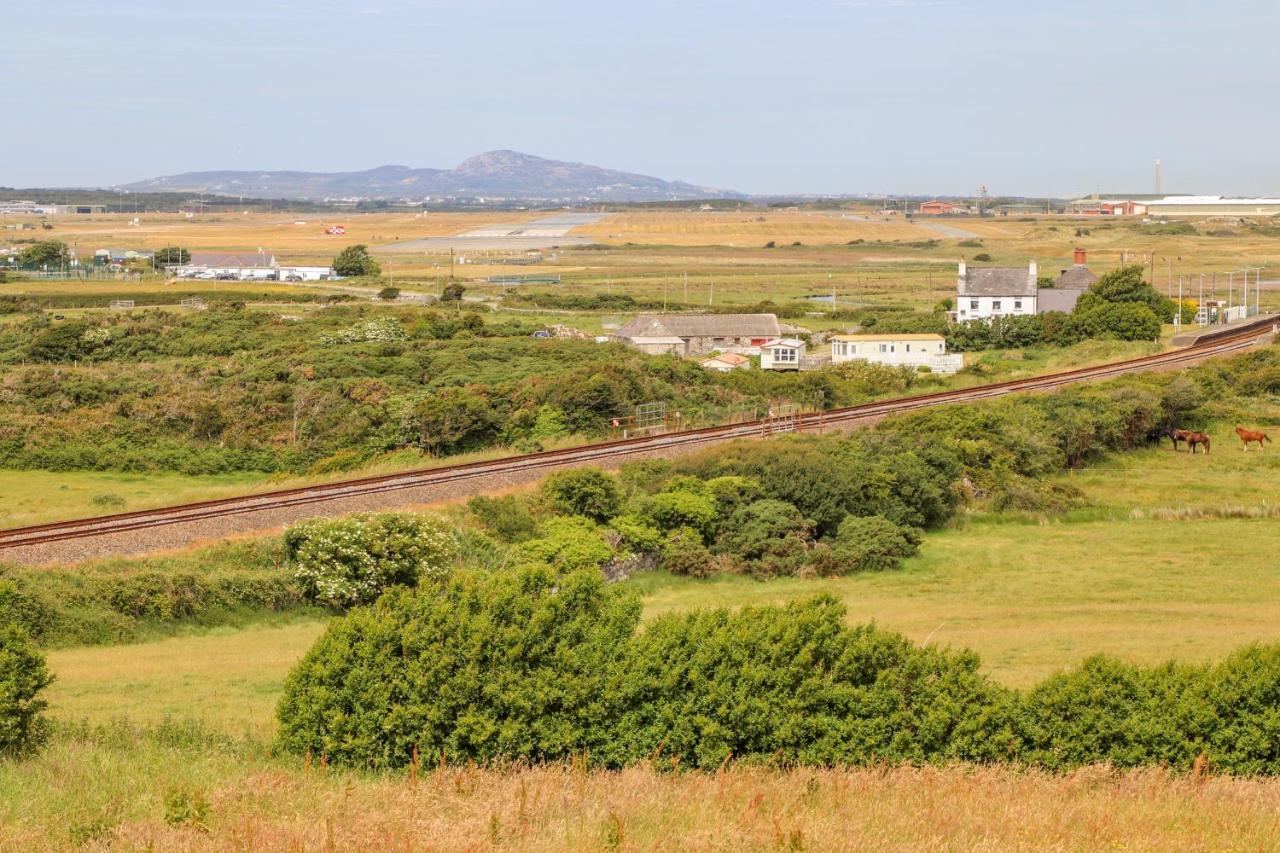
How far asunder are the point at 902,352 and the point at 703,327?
11.4 meters

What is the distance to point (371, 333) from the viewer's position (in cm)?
6081

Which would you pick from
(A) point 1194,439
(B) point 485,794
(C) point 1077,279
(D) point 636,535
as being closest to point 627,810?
(B) point 485,794

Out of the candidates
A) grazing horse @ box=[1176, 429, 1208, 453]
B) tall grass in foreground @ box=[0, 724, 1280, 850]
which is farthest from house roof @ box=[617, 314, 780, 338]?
tall grass in foreground @ box=[0, 724, 1280, 850]

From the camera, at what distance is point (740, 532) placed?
27891 mm

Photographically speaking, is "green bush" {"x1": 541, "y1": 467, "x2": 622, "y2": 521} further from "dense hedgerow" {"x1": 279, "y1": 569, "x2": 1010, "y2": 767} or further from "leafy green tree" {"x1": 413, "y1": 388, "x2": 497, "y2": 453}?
"dense hedgerow" {"x1": 279, "y1": 569, "x2": 1010, "y2": 767}

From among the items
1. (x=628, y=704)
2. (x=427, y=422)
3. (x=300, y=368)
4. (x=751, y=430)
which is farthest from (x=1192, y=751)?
(x=300, y=368)

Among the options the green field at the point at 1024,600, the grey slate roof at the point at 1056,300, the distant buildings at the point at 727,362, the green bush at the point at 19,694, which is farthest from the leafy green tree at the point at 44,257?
the green bush at the point at 19,694

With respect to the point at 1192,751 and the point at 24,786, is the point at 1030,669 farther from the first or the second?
the point at 24,786

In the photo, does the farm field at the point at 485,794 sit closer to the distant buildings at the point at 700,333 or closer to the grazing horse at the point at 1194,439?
the grazing horse at the point at 1194,439

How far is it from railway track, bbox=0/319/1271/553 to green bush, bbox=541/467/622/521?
2.75m

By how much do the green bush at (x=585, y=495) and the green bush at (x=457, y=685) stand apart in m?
14.3

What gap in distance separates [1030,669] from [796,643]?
21.7ft

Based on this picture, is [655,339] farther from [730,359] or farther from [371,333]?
[371,333]

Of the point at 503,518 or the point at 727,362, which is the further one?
the point at 727,362
